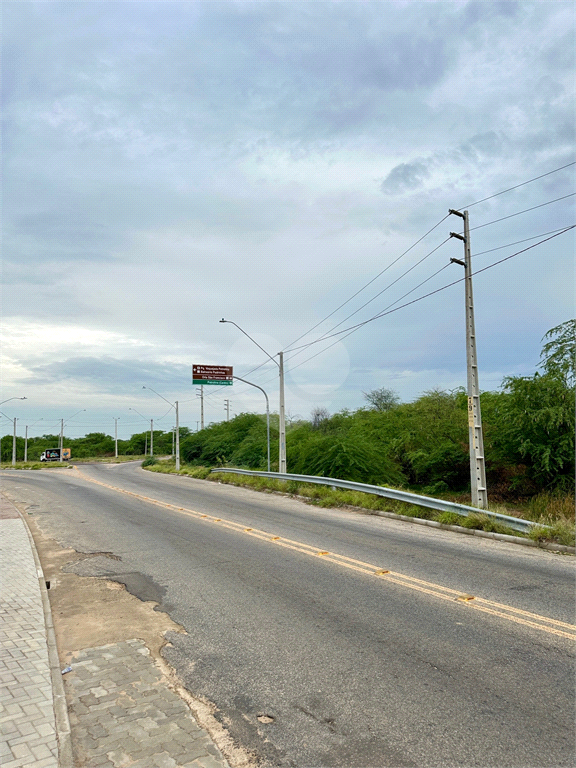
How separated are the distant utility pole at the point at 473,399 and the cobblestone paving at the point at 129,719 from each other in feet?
34.3

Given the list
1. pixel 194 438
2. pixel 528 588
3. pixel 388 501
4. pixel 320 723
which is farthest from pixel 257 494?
pixel 194 438

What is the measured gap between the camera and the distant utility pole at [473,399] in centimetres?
1380

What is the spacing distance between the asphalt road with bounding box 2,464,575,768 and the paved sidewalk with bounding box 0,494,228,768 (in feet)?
1.13

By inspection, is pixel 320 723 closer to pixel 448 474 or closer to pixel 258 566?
pixel 258 566

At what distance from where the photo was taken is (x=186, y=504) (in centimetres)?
1878

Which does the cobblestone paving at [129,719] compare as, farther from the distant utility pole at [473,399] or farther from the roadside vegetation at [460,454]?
the distant utility pole at [473,399]

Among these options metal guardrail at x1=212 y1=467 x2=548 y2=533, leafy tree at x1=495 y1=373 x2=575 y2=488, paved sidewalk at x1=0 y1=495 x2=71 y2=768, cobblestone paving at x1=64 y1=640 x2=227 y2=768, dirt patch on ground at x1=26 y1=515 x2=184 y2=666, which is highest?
leafy tree at x1=495 y1=373 x2=575 y2=488

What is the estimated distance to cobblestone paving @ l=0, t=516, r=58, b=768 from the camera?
371 cm

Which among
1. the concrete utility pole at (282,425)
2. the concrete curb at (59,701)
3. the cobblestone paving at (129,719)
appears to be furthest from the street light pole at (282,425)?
the cobblestone paving at (129,719)

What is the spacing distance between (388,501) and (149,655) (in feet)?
36.9

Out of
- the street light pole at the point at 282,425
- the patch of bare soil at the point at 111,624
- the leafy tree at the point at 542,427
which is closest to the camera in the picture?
Result: the patch of bare soil at the point at 111,624

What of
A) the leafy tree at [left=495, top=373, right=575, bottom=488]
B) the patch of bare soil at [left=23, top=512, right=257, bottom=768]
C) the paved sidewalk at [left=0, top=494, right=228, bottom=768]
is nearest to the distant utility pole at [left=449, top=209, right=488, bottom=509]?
the leafy tree at [left=495, top=373, right=575, bottom=488]

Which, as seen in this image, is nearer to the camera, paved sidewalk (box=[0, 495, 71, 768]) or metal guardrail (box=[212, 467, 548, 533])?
paved sidewalk (box=[0, 495, 71, 768])

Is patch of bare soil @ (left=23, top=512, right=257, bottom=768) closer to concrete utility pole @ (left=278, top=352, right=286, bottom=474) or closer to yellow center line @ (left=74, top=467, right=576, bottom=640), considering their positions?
yellow center line @ (left=74, top=467, right=576, bottom=640)
